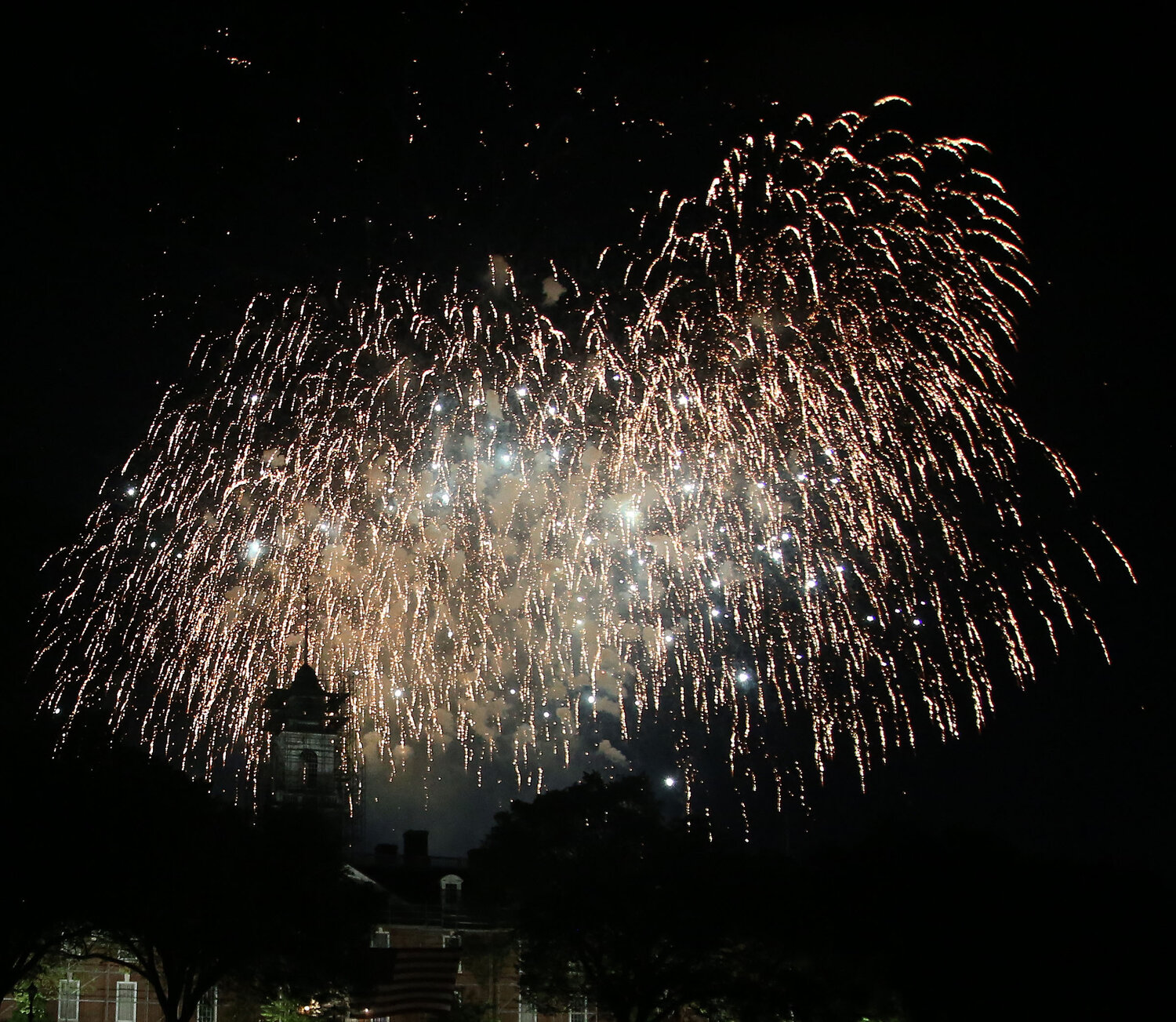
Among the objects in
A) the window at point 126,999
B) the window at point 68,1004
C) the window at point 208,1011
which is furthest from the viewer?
the window at point 126,999

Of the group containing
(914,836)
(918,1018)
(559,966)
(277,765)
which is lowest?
(918,1018)

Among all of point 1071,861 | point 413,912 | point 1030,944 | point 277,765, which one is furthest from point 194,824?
point 277,765

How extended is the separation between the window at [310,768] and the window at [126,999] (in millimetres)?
21763

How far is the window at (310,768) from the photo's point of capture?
6397cm

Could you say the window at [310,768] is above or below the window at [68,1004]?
above

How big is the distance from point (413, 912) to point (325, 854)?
1492 cm

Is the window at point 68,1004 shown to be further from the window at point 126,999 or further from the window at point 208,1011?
the window at point 208,1011

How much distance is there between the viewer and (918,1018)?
3484cm

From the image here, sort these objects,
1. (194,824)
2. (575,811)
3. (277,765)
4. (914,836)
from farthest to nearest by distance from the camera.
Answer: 1. (277,765)
2. (914,836)
3. (575,811)
4. (194,824)

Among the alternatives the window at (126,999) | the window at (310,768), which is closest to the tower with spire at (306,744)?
the window at (310,768)

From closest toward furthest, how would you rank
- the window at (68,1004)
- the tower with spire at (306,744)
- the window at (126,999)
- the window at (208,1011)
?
the window at (208,1011), the window at (68,1004), the window at (126,999), the tower with spire at (306,744)

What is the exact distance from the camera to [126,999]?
138 feet

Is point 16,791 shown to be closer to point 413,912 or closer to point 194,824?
point 194,824

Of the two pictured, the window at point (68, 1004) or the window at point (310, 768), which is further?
the window at point (310, 768)
